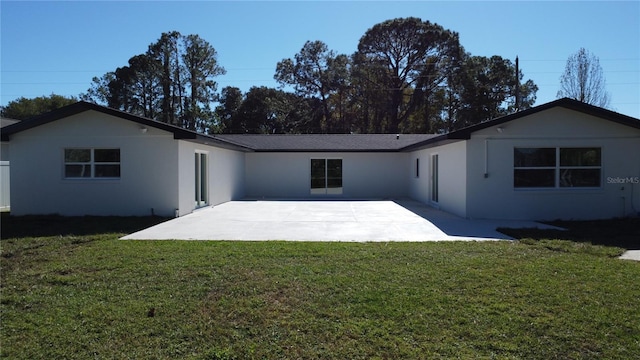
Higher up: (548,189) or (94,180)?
(94,180)

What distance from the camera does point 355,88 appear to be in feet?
128

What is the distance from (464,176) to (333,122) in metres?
28.7

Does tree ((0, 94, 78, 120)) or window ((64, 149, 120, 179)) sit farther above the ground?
tree ((0, 94, 78, 120))

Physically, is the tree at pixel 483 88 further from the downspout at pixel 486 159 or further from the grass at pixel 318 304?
the grass at pixel 318 304

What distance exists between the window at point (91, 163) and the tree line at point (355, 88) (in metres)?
23.1

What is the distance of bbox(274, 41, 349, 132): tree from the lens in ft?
131

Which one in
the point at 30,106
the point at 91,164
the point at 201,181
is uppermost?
the point at 30,106

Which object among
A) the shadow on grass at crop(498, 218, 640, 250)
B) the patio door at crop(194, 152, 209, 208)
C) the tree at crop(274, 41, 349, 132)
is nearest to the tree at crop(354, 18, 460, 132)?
the tree at crop(274, 41, 349, 132)

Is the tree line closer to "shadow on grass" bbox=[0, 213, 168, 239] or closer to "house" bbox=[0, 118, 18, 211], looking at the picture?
"house" bbox=[0, 118, 18, 211]

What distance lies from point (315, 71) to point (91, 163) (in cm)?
2995

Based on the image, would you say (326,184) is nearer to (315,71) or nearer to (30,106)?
(315,71)

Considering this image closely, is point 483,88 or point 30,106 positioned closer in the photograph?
point 483,88

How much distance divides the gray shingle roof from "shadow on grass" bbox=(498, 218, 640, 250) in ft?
30.1

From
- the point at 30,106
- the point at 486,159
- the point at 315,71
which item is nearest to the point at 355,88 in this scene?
the point at 315,71
